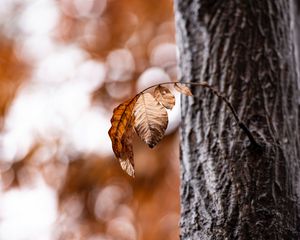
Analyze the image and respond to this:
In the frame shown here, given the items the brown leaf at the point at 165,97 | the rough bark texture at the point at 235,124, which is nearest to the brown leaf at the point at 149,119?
the brown leaf at the point at 165,97

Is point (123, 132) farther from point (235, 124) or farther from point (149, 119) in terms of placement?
point (235, 124)

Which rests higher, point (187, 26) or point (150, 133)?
point (187, 26)

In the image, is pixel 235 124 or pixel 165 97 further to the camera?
pixel 235 124

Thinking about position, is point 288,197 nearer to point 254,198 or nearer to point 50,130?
point 254,198

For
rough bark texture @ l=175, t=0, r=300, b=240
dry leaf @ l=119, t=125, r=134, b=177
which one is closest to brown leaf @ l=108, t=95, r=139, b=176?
dry leaf @ l=119, t=125, r=134, b=177

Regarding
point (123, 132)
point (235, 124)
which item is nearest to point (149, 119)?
point (123, 132)

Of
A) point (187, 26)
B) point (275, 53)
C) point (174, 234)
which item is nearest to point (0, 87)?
point (174, 234)
